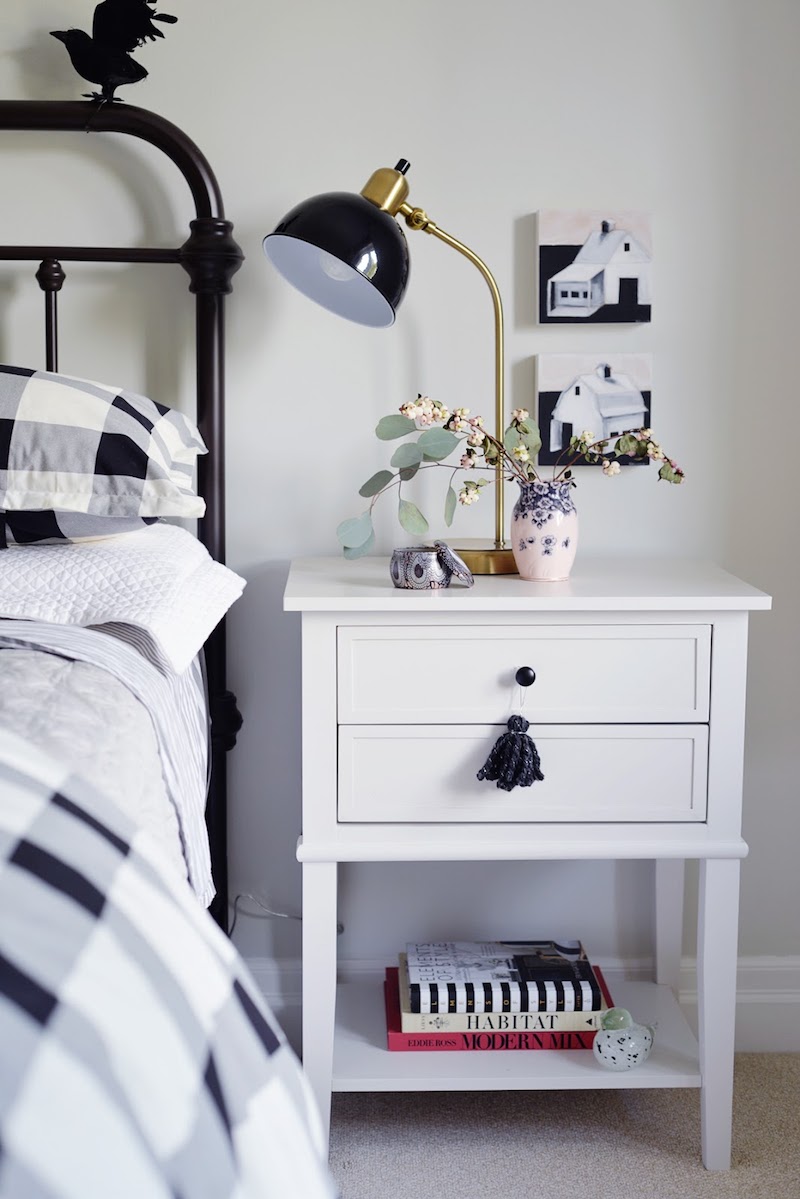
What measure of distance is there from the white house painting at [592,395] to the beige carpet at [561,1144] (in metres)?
1.02

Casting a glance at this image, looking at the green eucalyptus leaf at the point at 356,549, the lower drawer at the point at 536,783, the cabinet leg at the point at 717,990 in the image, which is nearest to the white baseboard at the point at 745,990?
the cabinet leg at the point at 717,990

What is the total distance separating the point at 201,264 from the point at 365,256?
35 centimetres

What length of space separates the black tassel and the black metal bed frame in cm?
51

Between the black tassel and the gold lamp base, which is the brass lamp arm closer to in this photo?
the gold lamp base

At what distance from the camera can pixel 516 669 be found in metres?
1.38

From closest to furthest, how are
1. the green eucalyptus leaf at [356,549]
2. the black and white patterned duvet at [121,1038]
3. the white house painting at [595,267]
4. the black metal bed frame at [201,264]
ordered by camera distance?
1. the black and white patterned duvet at [121,1038]
2. the green eucalyptus leaf at [356,549]
3. the black metal bed frame at [201,264]
4. the white house painting at [595,267]

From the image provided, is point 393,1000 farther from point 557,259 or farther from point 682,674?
point 557,259

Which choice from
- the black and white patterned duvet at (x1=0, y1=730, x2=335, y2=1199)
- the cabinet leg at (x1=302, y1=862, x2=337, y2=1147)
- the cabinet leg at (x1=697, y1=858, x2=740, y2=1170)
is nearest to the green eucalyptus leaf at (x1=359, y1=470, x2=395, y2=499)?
the cabinet leg at (x1=302, y1=862, x2=337, y2=1147)

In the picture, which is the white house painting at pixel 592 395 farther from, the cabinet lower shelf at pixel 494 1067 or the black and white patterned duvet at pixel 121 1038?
the black and white patterned duvet at pixel 121 1038

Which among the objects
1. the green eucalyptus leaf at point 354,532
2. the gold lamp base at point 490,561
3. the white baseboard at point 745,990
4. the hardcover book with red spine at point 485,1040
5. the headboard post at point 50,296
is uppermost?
the headboard post at point 50,296

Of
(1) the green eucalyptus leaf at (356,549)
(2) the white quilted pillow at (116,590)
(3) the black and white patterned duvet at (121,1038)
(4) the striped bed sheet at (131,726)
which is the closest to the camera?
(3) the black and white patterned duvet at (121,1038)

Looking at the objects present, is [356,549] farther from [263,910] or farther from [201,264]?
[263,910]

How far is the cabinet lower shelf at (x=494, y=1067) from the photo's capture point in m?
1.48

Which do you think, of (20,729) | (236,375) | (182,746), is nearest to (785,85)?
(236,375)
